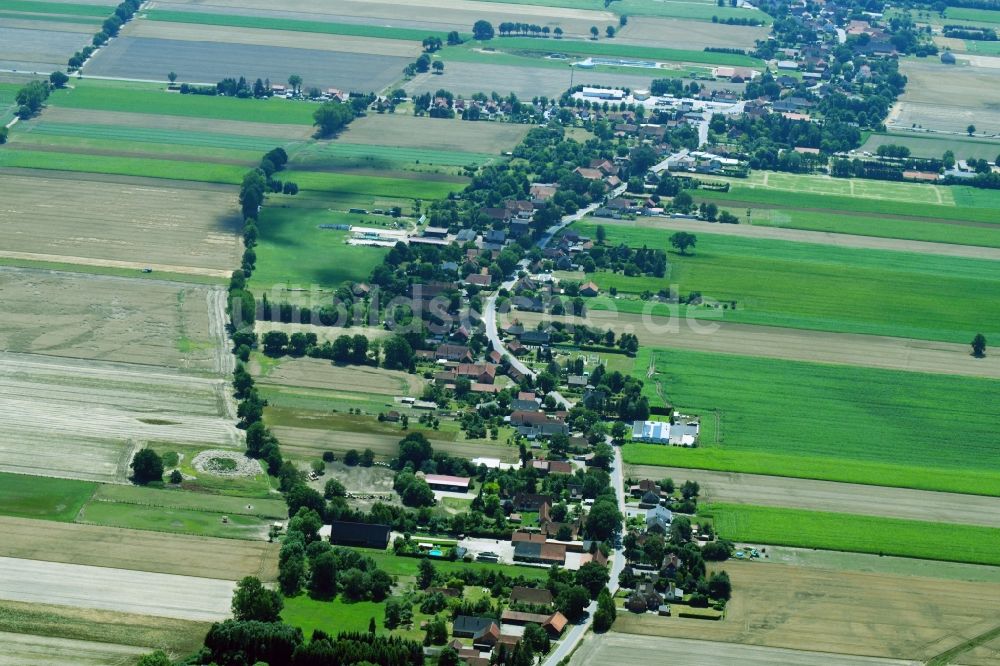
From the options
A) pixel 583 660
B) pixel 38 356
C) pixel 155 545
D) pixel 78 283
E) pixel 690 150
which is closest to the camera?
pixel 583 660

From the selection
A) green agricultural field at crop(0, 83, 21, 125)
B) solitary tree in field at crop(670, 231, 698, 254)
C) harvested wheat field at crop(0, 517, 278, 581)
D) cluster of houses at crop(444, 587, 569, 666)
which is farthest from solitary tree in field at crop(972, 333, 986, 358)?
green agricultural field at crop(0, 83, 21, 125)

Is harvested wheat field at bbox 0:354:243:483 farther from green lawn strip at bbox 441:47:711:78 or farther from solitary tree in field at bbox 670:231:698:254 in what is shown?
green lawn strip at bbox 441:47:711:78

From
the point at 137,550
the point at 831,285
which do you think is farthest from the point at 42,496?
the point at 831,285

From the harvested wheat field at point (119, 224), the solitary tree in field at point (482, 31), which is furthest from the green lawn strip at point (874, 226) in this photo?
the solitary tree in field at point (482, 31)

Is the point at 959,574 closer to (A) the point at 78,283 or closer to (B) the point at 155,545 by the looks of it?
(B) the point at 155,545

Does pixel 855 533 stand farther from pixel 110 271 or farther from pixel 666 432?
pixel 110 271

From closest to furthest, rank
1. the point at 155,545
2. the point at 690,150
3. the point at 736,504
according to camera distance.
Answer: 1. the point at 155,545
2. the point at 736,504
3. the point at 690,150

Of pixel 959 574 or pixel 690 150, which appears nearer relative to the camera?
pixel 959 574

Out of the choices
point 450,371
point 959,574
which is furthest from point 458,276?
point 959,574
